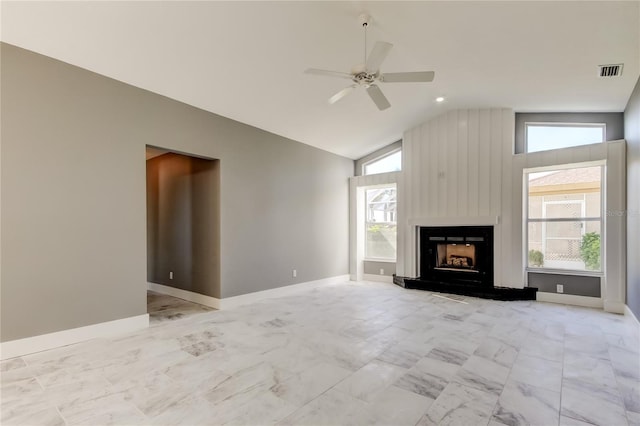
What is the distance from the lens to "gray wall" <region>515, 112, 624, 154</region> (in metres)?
5.04

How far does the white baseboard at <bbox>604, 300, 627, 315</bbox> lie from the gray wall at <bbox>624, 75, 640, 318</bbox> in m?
0.18

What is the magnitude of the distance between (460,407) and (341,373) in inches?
37.5

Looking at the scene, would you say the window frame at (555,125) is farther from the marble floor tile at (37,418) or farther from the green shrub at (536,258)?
the marble floor tile at (37,418)

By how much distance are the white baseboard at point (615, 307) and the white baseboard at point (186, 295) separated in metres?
5.97

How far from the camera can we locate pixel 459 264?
6.32m

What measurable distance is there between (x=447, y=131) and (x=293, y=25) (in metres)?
4.13

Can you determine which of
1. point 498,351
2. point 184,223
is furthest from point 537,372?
point 184,223

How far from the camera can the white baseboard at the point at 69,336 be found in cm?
311

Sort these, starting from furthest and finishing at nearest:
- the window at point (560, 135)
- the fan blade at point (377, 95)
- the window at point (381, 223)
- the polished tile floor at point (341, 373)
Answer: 1. the window at point (381, 223)
2. the window at point (560, 135)
3. the fan blade at point (377, 95)
4. the polished tile floor at point (341, 373)

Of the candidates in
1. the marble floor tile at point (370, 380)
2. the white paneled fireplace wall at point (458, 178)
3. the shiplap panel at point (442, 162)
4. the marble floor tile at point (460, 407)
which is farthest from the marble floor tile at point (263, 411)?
the shiplap panel at point (442, 162)

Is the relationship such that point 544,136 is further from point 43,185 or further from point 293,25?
point 43,185

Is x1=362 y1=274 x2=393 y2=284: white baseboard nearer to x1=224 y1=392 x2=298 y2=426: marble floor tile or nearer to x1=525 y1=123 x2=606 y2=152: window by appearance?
x1=525 y1=123 x2=606 y2=152: window

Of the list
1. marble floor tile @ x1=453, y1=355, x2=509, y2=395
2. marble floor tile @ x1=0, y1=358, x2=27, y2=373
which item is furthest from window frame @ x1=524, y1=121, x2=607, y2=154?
marble floor tile @ x1=0, y1=358, x2=27, y2=373

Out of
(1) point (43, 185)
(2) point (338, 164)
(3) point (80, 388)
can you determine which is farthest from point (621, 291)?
(1) point (43, 185)
